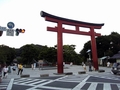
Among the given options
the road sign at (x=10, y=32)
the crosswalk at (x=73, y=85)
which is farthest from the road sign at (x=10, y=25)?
the crosswalk at (x=73, y=85)

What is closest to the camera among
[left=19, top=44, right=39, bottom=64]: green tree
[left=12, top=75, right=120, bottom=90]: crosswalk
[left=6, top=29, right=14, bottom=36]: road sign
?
[left=12, top=75, right=120, bottom=90]: crosswalk

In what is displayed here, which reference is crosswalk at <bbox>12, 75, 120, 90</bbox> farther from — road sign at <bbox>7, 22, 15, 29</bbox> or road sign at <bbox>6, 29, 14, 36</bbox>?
road sign at <bbox>7, 22, 15, 29</bbox>

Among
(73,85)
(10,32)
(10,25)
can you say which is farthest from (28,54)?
(73,85)

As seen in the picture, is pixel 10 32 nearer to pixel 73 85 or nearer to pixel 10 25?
pixel 10 25

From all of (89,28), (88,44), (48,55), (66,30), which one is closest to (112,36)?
(88,44)

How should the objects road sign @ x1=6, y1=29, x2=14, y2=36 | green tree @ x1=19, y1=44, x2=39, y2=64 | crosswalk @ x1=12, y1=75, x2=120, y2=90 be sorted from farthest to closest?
green tree @ x1=19, y1=44, x2=39, y2=64
road sign @ x1=6, y1=29, x2=14, y2=36
crosswalk @ x1=12, y1=75, x2=120, y2=90

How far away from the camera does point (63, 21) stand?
23.6 meters

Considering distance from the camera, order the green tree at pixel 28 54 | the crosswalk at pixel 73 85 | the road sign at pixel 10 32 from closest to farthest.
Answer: the crosswalk at pixel 73 85, the road sign at pixel 10 32, the green tree at pixel 28 54

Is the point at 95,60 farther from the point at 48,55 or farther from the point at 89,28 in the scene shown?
the point at 48,55

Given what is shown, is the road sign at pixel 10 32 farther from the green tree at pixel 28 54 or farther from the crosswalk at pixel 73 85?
the green tree at pixel 28 54

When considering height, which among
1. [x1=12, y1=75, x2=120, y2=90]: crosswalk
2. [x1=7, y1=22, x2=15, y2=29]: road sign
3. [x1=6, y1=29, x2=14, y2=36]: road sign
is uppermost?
[x1=7, y1=22, x2=15, y2=29]: road sign

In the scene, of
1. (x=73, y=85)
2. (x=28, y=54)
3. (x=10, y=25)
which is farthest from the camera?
(x=28, y=54)

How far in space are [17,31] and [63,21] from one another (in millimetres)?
11576

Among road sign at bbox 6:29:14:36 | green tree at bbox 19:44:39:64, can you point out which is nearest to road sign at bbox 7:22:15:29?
road sign at bbox 6:29:14:36
